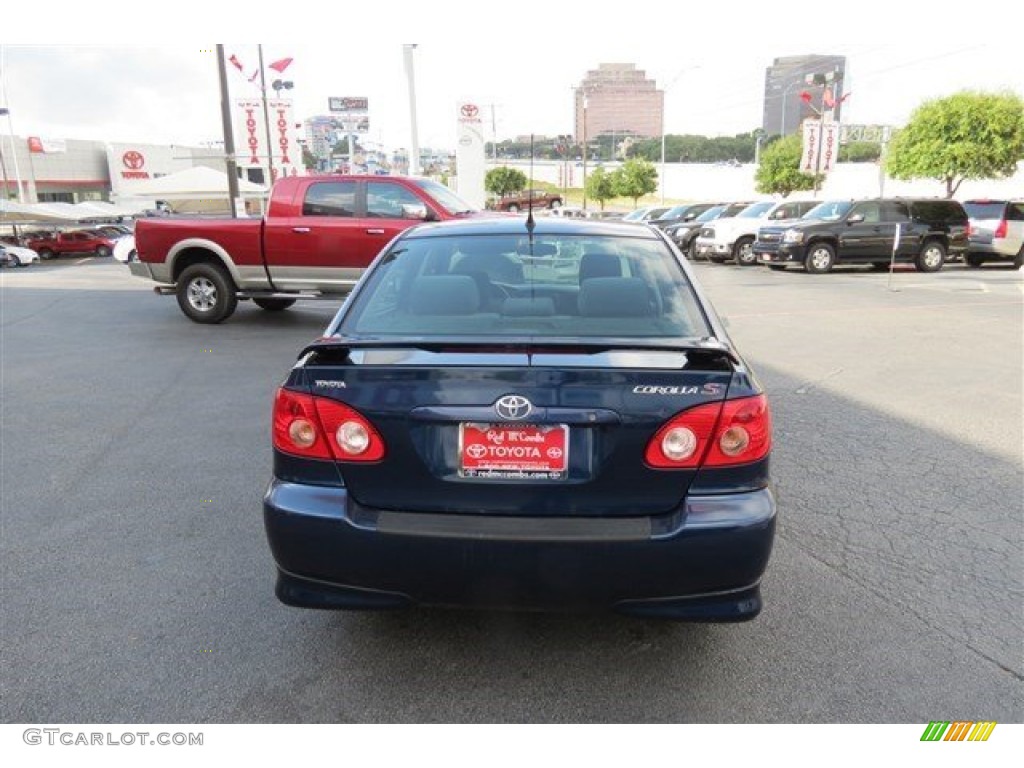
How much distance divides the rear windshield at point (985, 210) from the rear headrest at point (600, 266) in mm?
20077

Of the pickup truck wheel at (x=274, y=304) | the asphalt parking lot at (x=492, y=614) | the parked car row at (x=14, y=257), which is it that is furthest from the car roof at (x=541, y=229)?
the parked car row at (x=14, y=257)

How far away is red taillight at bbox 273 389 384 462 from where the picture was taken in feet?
8.41

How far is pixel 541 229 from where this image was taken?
12.4 feet

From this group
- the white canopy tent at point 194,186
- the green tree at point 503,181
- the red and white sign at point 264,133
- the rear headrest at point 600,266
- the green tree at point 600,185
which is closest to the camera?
the rear headrest at point 600,266

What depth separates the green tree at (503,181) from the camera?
71062mm

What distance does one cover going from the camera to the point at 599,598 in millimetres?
2512

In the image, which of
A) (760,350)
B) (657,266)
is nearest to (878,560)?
(657,266)

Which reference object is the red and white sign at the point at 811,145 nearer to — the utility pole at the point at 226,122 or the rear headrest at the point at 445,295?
the utility pole at the point at 226,122

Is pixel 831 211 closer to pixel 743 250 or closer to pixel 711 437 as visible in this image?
pixel 743 250

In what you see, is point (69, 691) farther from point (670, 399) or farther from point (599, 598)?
point (670, 399)

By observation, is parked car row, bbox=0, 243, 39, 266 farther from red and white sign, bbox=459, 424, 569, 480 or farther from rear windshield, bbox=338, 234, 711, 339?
red and white sign, bbox=459, 424, 569, 480

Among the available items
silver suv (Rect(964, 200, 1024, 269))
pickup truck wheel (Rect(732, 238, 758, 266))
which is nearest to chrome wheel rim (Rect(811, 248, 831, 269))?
pickup truck wheel (Rect(732, 238, 758, 266))

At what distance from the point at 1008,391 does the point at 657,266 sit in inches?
202

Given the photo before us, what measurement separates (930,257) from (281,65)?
18.9 metres
